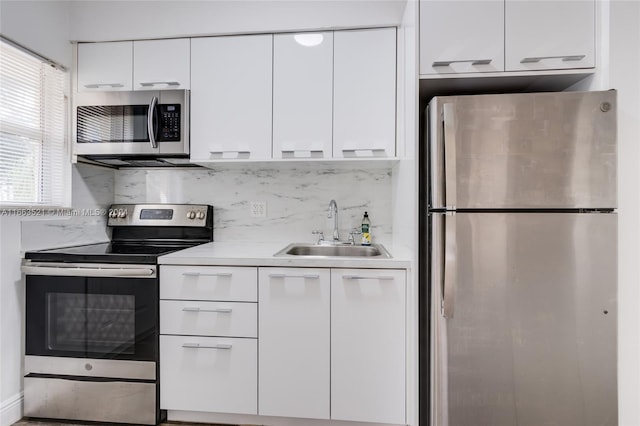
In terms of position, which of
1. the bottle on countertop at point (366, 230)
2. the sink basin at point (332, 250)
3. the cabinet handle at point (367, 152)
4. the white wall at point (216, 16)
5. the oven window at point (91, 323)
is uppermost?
the white wall at point (216, 16)

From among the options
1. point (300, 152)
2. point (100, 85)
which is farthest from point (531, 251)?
point (100, 85)

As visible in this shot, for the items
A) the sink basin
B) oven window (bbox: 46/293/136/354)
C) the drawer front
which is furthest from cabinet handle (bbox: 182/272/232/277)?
the sink basin

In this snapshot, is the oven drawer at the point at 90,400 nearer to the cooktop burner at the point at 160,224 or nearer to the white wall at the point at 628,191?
the cooktop burner at the point at 160,224

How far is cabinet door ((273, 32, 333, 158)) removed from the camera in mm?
1943

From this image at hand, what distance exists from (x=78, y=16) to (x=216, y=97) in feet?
3.20

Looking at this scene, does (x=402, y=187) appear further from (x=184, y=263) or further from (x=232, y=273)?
(x=184, y=263)

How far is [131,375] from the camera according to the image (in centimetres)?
173

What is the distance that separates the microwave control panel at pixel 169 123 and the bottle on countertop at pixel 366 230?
4.11 feet

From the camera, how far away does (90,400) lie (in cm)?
176

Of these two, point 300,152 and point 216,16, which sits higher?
point 216,16

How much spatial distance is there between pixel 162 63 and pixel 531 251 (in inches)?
85.6

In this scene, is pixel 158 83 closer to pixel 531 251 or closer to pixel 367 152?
pixel 367 152

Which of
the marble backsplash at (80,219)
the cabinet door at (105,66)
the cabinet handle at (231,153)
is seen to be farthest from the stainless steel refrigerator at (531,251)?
the marble backsplash at (80,219)

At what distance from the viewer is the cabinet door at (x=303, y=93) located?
1.94 meters
